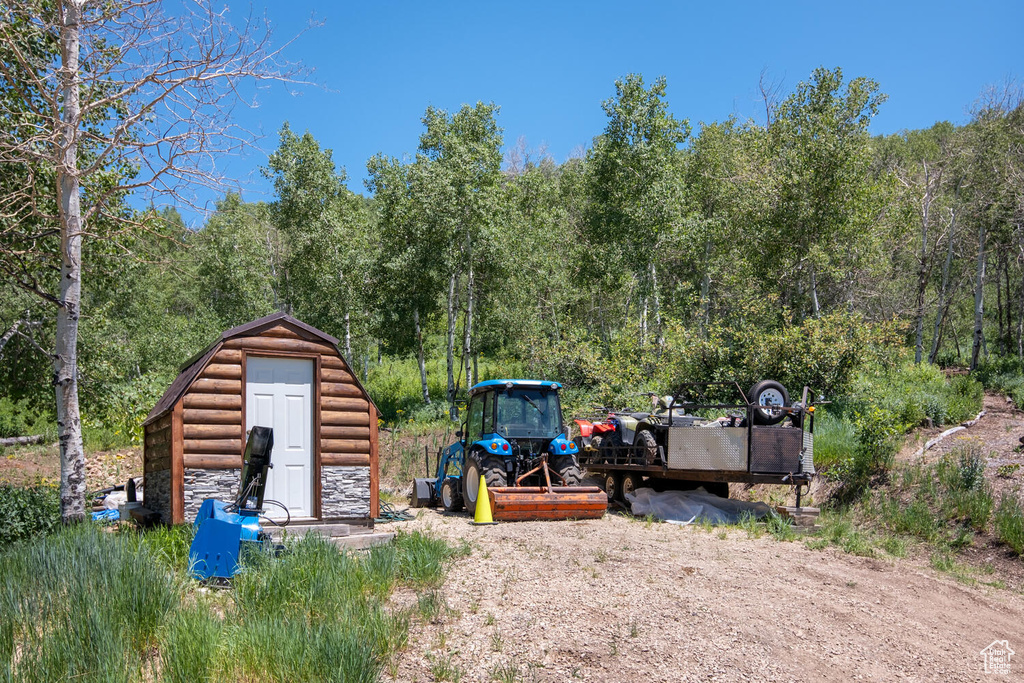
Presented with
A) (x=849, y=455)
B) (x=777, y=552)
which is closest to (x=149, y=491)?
(x=777, y=552)

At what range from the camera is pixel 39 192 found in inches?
407

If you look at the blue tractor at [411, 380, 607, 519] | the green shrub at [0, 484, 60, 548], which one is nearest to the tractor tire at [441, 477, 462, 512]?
the blue tractor at [411, 380, 607, 519]

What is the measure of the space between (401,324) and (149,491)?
19653mm

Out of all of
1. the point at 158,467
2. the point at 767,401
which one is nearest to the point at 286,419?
the point at 158,467

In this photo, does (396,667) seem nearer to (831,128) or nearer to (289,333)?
(289,333)

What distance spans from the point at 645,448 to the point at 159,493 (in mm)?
7270

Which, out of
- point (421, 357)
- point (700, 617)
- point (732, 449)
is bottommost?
point (700, 617)

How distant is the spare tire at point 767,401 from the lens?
35.9ft

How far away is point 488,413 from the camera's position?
41.5 feet

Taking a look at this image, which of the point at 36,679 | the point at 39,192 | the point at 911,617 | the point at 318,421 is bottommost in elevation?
the point at 911,617

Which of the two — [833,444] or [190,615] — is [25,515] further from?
[833,444]

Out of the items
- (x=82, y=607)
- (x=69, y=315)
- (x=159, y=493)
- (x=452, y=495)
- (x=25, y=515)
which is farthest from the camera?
(x=452, y=495)

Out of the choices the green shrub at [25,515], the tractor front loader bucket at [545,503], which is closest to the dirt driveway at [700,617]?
the tractor front loader bucket at [545,503]

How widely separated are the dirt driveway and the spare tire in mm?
2004
